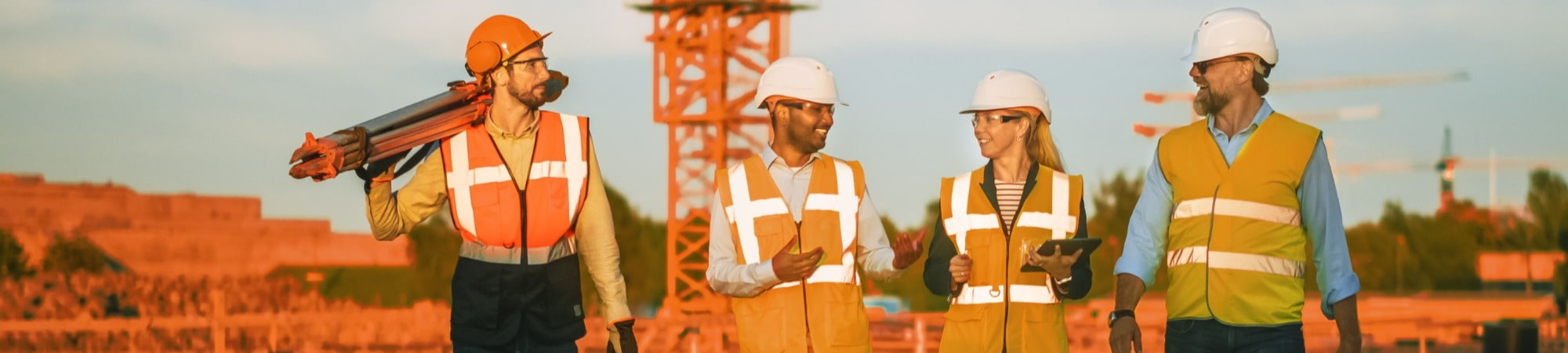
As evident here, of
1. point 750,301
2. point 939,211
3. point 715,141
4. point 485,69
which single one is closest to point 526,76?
point 485,69

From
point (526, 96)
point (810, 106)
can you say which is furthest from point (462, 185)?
point (810, 106)

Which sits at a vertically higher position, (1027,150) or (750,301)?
(1027,150)

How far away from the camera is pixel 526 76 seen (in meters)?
8.04

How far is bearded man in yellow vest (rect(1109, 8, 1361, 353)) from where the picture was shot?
7.36 m

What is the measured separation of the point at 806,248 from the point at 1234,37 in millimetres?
2018

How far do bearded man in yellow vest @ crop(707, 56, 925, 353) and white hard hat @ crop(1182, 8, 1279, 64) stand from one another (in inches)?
56.4

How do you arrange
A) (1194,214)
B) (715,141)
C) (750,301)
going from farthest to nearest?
(715,141) → (750,301) → (1194,214)

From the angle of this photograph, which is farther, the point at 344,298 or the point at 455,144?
the point at 344,298

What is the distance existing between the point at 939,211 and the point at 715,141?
25169 mm

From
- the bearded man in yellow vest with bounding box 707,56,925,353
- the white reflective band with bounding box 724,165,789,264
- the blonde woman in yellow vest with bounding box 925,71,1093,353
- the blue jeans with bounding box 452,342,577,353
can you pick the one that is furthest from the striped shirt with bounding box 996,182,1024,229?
the blue jeans with bounding box 452,342,577,353

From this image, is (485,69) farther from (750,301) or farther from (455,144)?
(750,301)

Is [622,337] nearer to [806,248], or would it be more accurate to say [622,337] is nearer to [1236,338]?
[806,248]

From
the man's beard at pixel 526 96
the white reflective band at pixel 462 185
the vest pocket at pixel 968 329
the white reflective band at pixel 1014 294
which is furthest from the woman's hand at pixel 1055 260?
the white reflective band at pixel 462 185

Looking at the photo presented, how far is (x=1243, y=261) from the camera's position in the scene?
7.39m
